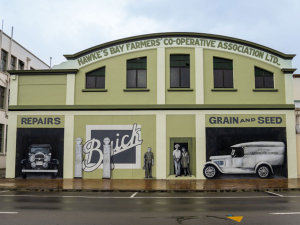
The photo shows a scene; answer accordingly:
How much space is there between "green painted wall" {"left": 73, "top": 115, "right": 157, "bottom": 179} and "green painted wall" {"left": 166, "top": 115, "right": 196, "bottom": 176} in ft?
2.95

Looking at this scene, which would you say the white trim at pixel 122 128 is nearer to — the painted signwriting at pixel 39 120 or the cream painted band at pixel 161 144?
the cream painted band at pixel 161 144

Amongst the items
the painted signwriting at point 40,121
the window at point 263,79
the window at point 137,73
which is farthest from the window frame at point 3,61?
the window at point 263,79

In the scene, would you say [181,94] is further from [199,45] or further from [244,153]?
[244,153]

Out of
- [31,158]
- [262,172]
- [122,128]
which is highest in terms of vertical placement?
[122,128]

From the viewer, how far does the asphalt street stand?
27.4 ft

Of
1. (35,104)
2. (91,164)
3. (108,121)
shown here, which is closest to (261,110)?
(108,121)

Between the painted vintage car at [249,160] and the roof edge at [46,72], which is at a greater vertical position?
the roof edge at [46,72]

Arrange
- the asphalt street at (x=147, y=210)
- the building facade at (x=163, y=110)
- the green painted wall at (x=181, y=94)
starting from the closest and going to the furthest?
the asphalt street at (x=147, y=210) → the building facade at (x=163, y=110) → the green painted wall at (x=181, y=94)

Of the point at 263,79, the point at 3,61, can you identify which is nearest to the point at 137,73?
the point at 263,79

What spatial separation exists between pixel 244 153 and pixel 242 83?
170 inches

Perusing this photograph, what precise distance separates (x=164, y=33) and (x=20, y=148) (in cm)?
1139

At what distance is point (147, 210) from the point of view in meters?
9.84

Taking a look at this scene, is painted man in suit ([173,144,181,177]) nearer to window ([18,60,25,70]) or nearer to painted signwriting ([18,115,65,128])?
painted signwriting ([18,115,65,128])

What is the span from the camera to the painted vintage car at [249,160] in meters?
20.3
